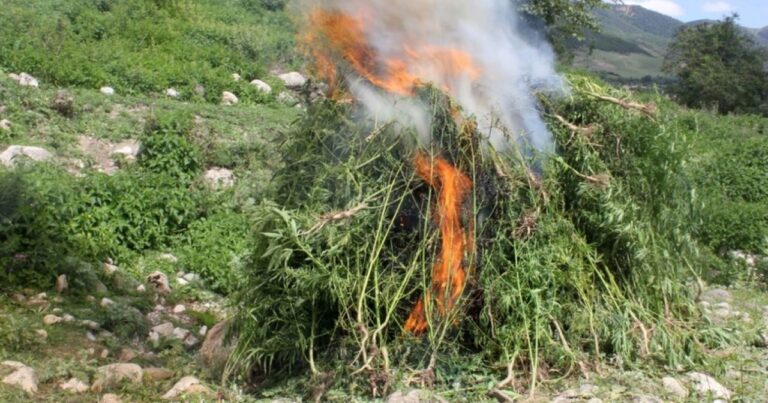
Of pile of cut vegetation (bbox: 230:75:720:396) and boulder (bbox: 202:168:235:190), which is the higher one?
pile of cut vegetation (bbox: 230:75:720:396)

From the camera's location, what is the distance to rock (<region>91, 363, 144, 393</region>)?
480 cm

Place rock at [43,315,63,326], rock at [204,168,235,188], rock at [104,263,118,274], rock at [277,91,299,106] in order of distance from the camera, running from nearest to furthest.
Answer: rock at [43,315,63,326], rock at [104,263,118,274], rock at [204,168,235,188], rock at [277,91,299,106]

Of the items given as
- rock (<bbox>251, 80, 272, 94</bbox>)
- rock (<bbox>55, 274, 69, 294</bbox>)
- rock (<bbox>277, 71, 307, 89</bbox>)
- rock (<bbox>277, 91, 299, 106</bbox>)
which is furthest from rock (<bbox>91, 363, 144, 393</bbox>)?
rock (<bbox>277, 71, 307, 89</bbox>)

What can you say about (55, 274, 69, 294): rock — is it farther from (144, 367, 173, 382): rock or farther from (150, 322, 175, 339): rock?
(144, 367, 173, 382): rock

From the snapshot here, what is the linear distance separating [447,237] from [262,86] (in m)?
10.2

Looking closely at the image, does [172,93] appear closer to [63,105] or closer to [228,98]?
[228,98]

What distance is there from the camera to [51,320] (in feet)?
19.1

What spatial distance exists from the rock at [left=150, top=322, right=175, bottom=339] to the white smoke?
229 cm

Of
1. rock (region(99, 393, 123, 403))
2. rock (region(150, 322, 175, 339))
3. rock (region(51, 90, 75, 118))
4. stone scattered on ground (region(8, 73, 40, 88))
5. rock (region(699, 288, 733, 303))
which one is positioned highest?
rock (region(699, 288, 733, 303))

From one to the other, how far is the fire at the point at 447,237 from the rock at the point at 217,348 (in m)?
1.07

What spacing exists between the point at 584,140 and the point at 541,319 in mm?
1224

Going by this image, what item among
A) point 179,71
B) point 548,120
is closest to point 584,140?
point 548,120

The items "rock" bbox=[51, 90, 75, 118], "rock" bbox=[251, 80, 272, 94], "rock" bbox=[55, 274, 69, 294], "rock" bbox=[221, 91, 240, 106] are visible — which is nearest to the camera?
"rock" bbox=[55, 274, 69, 294]

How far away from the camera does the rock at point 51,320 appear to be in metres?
5.77
